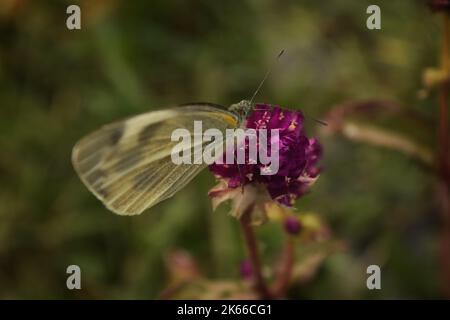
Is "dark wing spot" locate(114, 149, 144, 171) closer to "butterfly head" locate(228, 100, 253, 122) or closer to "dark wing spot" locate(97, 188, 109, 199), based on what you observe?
"dark wing spot" locate(97, 188, 109, 199)

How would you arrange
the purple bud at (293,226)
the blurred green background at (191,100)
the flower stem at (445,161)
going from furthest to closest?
the blurred green background at (191,100), the flower stem at (445,161), the purple bud at (293,226)

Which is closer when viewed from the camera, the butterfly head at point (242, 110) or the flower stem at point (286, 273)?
the butterfly head at point (242, 110)

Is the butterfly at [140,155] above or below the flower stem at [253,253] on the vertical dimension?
above

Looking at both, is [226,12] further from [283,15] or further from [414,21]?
[414,21]

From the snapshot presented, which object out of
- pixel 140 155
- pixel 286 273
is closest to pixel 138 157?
pixel 140 155

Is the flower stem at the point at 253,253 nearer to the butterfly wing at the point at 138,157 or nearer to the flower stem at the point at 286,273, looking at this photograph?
the flower stem at the point at 286,273

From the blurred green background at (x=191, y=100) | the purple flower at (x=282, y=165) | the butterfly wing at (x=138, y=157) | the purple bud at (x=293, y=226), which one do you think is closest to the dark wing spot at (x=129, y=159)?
the butterfly wing at (x=138, y=157)

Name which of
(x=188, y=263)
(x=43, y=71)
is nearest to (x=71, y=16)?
(x=43, y=71)
